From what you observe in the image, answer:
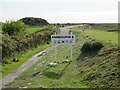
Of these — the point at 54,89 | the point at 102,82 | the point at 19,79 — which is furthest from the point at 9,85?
the point at 102,82

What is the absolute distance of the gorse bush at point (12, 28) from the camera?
2515 inches

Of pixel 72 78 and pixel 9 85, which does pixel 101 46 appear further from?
pixel 9 85

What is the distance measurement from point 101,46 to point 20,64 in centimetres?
960

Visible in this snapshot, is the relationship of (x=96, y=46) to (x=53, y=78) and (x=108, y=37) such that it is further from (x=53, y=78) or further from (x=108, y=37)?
(x=53, y=78)

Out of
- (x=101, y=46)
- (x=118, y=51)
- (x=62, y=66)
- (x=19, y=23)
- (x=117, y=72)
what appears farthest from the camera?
(x=19, y=23)

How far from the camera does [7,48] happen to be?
38.4 metres

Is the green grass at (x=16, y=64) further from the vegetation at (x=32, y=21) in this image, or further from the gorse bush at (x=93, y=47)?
the vegetation at (x=32, y=21)

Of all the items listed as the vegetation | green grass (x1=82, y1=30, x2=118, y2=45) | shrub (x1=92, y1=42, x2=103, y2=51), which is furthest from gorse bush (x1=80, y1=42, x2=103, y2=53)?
the vegetation

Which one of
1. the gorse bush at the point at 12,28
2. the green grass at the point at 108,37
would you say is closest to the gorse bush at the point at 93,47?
the green grass at the point at 108,37

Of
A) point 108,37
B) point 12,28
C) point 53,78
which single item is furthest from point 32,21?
point 53,78

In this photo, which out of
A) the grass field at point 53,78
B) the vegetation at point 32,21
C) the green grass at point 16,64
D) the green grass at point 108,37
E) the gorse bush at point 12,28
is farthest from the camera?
the vegetation at point 32,21

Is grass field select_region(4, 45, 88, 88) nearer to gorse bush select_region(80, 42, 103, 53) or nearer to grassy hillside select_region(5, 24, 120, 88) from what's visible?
grassy hillside select_region(5, 24, 120, 88)

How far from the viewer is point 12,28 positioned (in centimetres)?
6512

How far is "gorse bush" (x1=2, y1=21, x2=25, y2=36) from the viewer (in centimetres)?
6387
